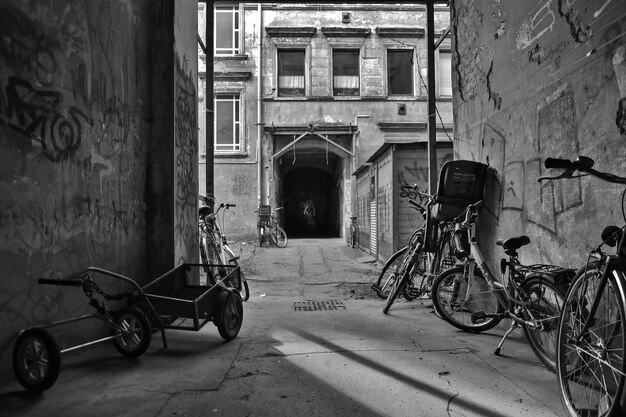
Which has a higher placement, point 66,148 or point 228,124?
point 228,124

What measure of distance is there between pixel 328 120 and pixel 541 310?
53.2 feet

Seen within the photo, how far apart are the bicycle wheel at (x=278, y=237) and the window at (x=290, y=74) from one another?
605cm

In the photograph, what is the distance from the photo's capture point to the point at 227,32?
748 inches

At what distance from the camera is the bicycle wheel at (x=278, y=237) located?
16.6 m

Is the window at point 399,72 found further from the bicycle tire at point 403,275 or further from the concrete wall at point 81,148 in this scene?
the concrete wall at point 81,148

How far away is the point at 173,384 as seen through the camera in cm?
308

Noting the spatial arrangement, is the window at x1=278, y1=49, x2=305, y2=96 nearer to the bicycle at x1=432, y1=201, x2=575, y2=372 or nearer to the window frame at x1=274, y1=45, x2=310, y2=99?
the window frame at x1=274, y1=45, x2=310, y2=99

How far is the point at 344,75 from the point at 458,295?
15953 mm

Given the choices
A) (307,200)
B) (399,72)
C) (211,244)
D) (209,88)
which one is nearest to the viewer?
(211,244)

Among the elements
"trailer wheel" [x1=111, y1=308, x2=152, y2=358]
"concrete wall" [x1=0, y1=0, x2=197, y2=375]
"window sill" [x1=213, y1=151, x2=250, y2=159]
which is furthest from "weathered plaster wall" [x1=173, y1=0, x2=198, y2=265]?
"window sill" [x1=213, y1=151, x2=250, y2=159]

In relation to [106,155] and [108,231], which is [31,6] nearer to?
[106,155]

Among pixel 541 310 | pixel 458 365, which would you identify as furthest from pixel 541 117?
pixel 458 365

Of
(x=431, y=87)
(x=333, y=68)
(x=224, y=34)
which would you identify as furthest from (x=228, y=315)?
(x=224, y=34)

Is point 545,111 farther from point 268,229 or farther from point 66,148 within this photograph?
point 268,229
